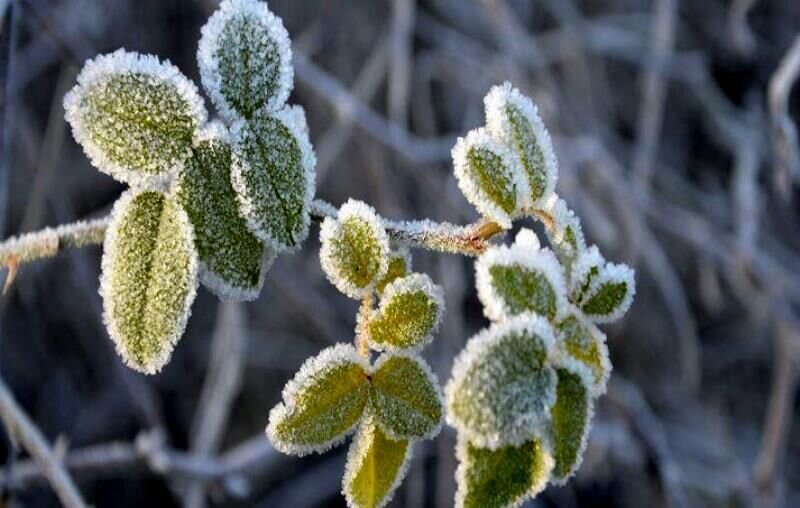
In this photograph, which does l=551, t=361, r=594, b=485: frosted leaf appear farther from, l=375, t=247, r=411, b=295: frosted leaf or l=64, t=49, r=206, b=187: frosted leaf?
l=64, t=49, r=206, b=187: frosted leaf

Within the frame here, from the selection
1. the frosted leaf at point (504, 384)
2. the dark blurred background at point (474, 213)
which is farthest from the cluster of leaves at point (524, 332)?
the dark blurred background at point (474, 213)

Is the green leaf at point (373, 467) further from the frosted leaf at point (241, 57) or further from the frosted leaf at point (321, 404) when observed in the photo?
the frosted leaf at point (241, 57)

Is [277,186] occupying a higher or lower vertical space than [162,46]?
lower

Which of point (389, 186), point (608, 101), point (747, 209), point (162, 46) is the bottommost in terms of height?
point (747, 209)

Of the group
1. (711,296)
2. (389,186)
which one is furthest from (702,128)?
(389,186)

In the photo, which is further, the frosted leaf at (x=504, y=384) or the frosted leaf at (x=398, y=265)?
the frosted leaf at (x=398, y=265)

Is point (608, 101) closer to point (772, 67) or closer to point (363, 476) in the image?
point (772, 67)
